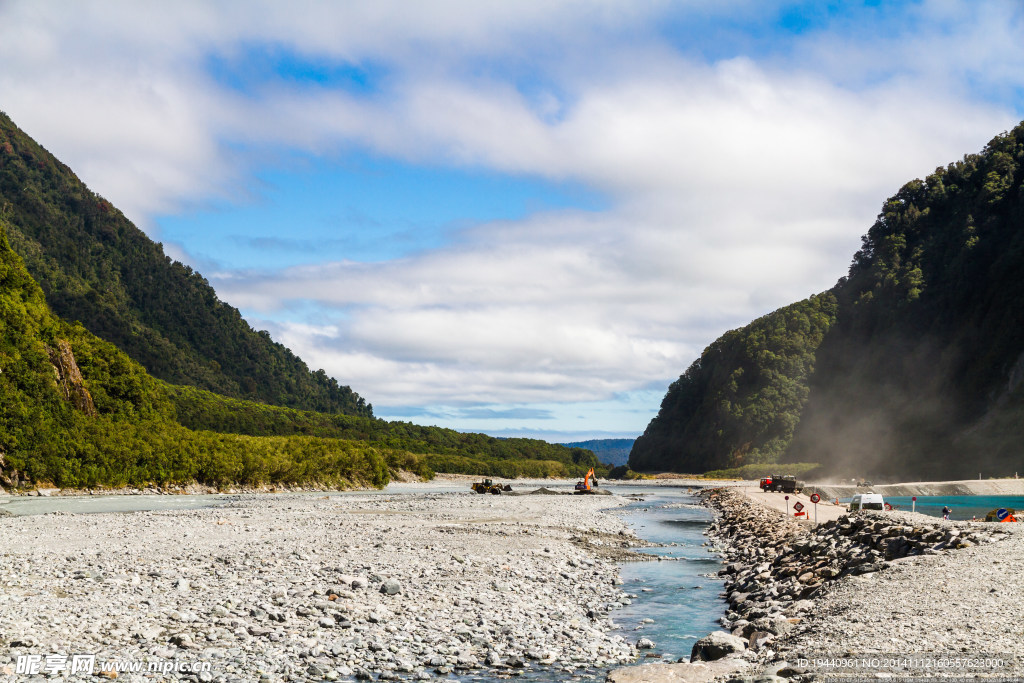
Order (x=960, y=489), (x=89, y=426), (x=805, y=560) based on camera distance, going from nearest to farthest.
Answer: (x=805, y=560)
(x=89, y=426)
(x=960, y=489)

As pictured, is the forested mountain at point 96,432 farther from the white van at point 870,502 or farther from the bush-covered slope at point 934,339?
the bush-covered slope at point 934,339

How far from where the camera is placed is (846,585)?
1741 cm

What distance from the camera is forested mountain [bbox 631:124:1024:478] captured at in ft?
322

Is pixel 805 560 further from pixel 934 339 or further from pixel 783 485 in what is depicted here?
pixel 934 339

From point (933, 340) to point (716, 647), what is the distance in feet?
395

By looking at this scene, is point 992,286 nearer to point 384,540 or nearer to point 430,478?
point 430,478

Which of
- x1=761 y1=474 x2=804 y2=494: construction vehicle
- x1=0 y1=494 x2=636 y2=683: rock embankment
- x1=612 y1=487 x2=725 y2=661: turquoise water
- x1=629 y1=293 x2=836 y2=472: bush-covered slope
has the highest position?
x1=629 y1=293 x2=836 y2=472: bush-covered slope

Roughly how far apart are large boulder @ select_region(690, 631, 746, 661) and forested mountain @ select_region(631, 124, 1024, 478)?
90.9 metres

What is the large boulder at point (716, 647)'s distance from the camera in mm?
12953

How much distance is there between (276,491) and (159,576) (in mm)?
69224

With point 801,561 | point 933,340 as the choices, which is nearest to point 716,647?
point 801,561

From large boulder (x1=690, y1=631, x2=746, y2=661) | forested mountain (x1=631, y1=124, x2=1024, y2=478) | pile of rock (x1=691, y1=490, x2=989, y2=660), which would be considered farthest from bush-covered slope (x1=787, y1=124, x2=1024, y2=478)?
large boulder (x1=690, y1=631, x2=746, y2=661)

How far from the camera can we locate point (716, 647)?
13.1 m

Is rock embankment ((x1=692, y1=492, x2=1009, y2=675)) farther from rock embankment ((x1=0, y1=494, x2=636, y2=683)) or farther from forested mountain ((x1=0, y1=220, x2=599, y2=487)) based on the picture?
forested mountain ((x1=0, y1=220, x2=599, y2=487))
